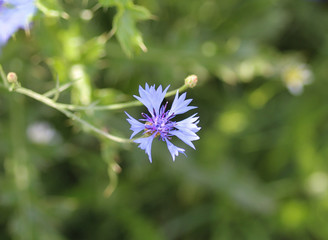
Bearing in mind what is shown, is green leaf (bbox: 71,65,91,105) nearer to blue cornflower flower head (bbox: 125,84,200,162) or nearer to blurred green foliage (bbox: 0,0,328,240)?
blurred green foliage (bbox: 0,0,328,240)

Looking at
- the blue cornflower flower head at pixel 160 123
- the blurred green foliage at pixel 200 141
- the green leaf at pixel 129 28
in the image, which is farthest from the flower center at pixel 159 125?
the blurred green foliage at pixel 200 141

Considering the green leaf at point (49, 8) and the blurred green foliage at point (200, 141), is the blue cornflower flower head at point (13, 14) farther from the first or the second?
the blurred green foliage at point (200, 141)

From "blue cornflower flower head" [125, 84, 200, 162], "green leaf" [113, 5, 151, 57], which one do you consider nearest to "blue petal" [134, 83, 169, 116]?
"blue cornflower flower head" [125, 84, 200, 162]

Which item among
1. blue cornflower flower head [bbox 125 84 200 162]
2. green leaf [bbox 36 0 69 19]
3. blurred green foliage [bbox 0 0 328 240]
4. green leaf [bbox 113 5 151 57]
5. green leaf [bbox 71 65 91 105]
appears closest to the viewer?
blue cornflower flower head [bbox 125 84 200 162]

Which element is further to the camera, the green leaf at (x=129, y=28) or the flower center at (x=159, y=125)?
the green leaf at (x=129, y=28)

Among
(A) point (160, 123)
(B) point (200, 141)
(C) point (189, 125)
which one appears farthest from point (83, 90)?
(B) point (200, 141)

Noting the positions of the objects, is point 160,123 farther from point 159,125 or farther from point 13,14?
point 13,14
